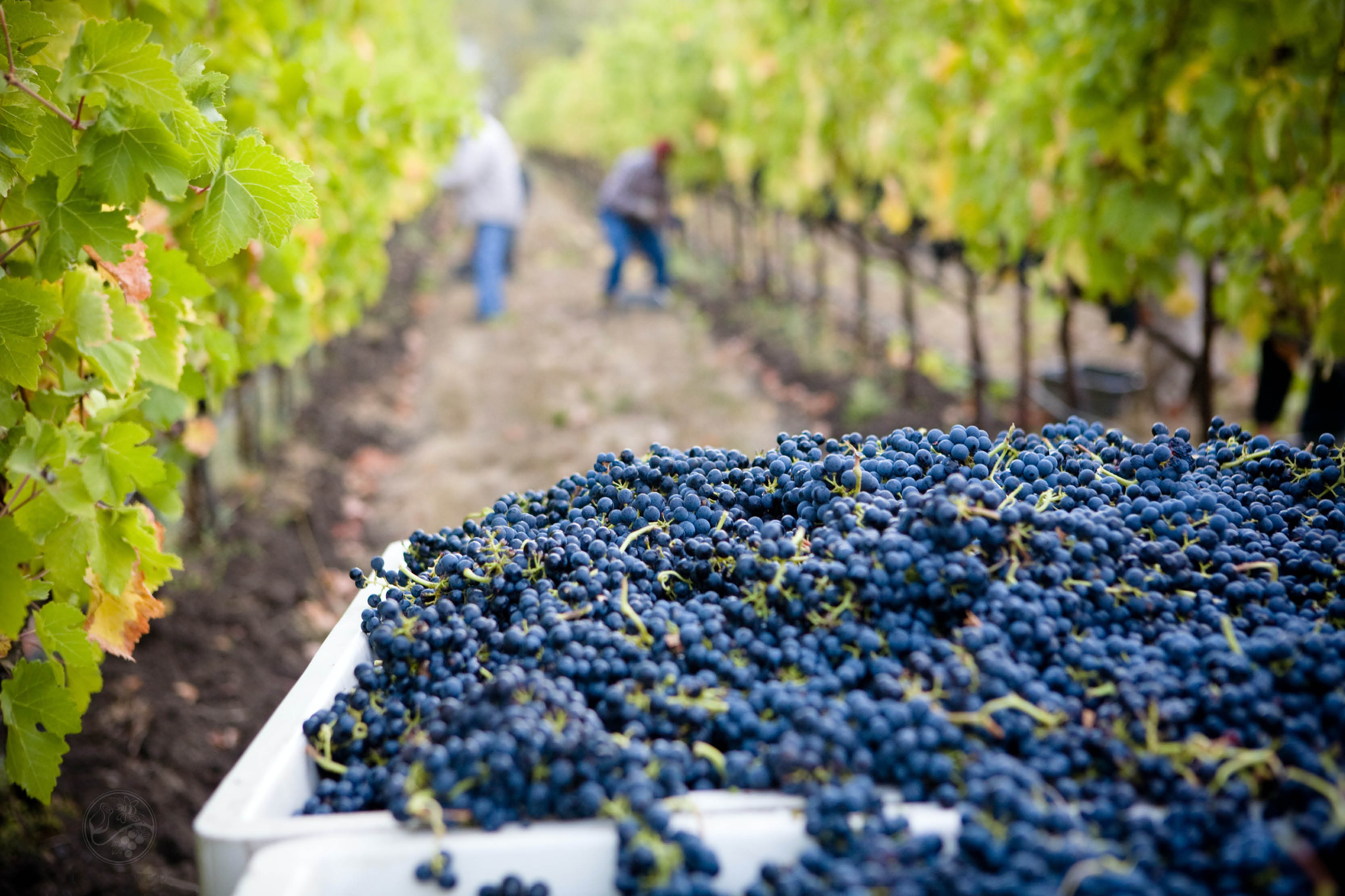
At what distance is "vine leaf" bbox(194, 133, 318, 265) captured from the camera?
1.40m

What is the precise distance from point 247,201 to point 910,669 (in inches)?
49.2

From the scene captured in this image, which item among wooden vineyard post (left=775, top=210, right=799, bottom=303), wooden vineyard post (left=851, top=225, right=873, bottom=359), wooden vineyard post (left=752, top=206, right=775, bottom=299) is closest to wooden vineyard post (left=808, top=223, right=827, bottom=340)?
wooden vineyard post (left=851, top=225, right=873, bottom=359)

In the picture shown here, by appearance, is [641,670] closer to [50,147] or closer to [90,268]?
[50,147]

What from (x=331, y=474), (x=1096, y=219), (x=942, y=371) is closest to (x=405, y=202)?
(x=331, y=474)

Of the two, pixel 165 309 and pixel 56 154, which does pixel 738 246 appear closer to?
pixel 165 309

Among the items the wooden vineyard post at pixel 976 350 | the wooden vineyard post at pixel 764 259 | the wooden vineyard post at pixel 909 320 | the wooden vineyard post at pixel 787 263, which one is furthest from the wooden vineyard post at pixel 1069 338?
the wooden vineyard post at pixel 764 259

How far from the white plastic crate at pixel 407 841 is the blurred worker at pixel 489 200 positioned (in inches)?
330

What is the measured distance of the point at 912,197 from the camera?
5.29m

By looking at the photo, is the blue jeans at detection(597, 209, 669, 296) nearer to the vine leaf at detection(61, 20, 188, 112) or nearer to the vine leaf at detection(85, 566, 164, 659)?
the vine leaf at detection(85, 566, 164, 659)

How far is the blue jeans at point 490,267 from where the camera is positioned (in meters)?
9.08

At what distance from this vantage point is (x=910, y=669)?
1.02 m

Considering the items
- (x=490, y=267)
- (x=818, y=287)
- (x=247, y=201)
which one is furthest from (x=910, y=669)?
(x=490, y=267)

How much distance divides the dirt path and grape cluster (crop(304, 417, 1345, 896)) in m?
3.29

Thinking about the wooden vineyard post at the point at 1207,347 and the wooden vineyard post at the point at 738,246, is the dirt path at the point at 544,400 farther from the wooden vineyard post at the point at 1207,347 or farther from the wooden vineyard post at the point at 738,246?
the wooden vineyard post at the point at 1207,347
